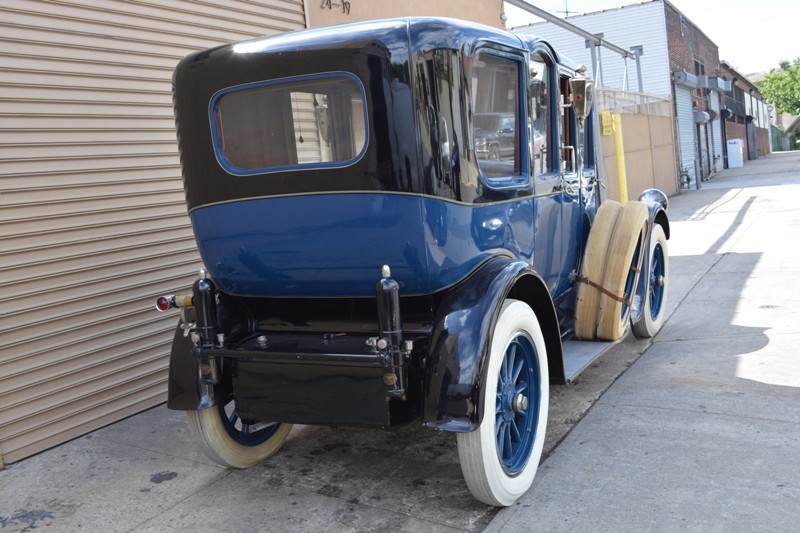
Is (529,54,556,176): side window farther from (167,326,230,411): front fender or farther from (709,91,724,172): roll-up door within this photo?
(709,91,724,172): roll-up door

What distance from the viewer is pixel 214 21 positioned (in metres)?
6.05

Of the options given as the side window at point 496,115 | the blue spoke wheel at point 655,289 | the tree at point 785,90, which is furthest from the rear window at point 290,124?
the tree at point 785,90

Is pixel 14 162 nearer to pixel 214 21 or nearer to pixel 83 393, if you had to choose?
pixel 83 393

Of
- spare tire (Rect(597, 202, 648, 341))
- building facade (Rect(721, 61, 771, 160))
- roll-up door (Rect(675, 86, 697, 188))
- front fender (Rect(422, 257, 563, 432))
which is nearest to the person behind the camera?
front fender (Rect(422, 257, 563, 432))

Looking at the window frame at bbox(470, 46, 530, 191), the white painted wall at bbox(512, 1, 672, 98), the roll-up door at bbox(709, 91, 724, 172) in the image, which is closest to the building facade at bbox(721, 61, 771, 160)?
the roll-up door at bbox(709, 91, 724, 172)

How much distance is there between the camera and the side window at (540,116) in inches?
167

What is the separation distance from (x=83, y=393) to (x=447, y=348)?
2.85 meters

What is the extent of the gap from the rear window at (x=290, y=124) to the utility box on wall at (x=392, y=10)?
3536 millimetres

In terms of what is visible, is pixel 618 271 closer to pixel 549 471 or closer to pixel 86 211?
pixel 549 471

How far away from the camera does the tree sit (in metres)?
72.0

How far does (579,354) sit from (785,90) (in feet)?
256

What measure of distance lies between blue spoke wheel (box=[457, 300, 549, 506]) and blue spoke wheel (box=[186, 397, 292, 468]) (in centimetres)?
121

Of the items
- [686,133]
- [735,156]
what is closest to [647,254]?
[686,133]

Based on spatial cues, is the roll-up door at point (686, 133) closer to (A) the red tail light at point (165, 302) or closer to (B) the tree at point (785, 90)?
(A) the red tail light at point (165, 302)
